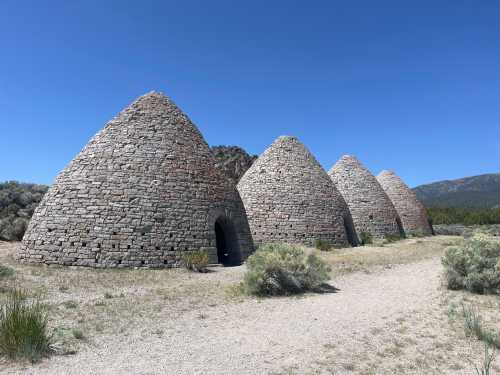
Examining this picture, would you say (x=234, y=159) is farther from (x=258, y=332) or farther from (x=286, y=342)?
(x=286, y=342)

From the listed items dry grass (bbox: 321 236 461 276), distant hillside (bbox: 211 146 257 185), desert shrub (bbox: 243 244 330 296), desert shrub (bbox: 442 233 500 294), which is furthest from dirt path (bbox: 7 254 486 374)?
distant hillside (bbox: 211 146 257 185)

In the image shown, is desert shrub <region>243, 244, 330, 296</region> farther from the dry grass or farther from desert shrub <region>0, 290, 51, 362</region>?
desert shrub <region>0, 290, 51, 362</region>

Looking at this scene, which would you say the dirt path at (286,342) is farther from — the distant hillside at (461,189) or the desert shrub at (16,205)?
the distant hillside at (461,189)

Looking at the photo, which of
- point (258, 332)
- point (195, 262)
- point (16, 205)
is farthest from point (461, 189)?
point (258, 332)

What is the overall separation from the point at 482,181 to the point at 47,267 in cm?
19021

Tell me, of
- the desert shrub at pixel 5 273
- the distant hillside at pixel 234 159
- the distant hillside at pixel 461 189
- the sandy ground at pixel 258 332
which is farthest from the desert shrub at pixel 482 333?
the distant hillside at pixel 461 189

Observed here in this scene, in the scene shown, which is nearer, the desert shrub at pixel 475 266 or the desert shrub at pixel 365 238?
the desert shrub at pixel 475 266

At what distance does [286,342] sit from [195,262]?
6.63 metres

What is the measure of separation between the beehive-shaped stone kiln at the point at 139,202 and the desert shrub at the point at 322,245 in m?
4.22

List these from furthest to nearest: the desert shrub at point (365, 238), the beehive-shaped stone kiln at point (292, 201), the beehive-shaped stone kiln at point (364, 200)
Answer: the beehive-shaped stone kiln at point (364, 200), the desert shrub at point (365, 238), the beehive-shaped stone kiln at point (292, 201)

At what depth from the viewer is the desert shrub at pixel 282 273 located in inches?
327

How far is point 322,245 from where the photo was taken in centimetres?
1684

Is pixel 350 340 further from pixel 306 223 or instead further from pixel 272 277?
pixel 306 223

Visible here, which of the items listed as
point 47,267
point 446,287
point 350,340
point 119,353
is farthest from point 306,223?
point 119,353
